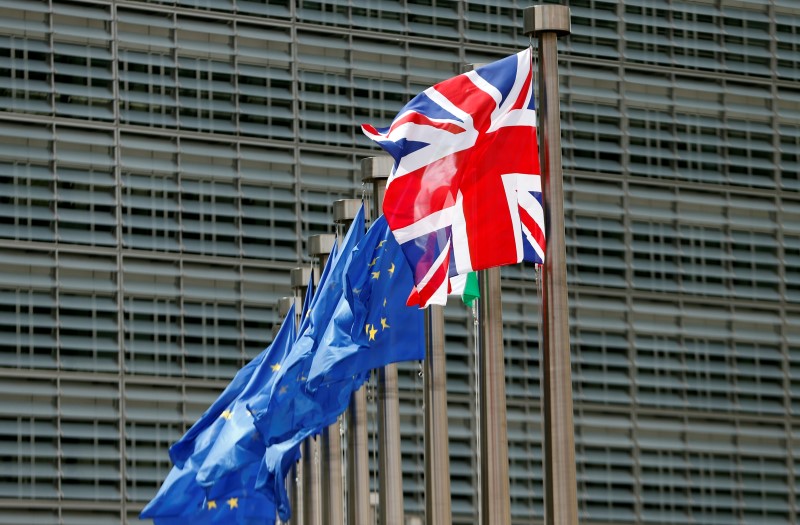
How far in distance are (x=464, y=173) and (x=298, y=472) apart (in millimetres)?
28235

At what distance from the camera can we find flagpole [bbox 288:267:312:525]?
4191cm

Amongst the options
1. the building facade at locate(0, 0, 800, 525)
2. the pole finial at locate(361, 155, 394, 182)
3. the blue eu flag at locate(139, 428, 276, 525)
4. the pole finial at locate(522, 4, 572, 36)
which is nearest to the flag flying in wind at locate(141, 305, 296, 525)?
the blue eu flag at locate(139, 428, 276, 525)

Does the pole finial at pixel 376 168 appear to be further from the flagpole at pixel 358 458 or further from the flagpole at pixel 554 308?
the flagpole at pixel 554 308

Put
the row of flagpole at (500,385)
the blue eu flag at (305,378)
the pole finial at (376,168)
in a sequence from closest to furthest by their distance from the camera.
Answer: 1. the row of flagpole at (500,385)
2. the pole finial at (376,168)
3. the blue eu flag at (305,378)

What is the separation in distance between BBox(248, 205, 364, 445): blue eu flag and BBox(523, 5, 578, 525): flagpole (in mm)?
9502

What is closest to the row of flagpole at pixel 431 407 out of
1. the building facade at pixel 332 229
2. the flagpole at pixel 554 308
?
the flagpole at pixel 554 308

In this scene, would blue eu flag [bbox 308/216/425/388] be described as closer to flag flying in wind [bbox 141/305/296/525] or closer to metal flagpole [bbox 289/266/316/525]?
flag flying in wind [bbox 141/305/296/525]

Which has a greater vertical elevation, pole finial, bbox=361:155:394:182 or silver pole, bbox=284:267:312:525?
pole finial, bbox=361:155:394:182

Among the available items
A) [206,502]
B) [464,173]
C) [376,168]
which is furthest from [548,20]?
[206,502]

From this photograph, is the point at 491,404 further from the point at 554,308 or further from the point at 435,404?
the point at 435,404

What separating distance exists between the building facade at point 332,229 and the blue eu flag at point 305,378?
41.2 m

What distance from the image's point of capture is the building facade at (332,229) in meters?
73.1

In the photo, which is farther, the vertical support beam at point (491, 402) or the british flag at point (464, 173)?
the vertical support beam at point (491, 402)

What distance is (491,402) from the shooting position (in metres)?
24.0
